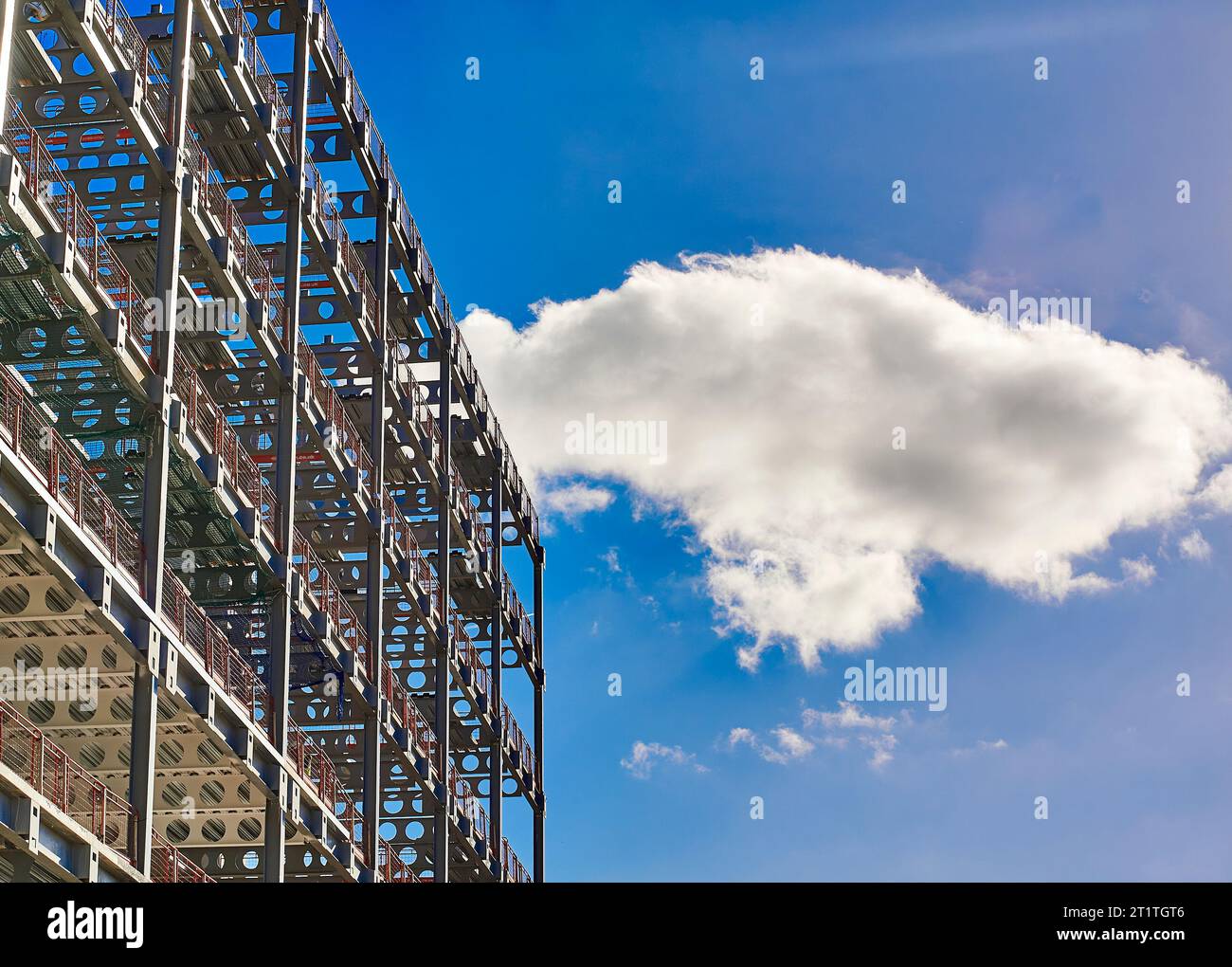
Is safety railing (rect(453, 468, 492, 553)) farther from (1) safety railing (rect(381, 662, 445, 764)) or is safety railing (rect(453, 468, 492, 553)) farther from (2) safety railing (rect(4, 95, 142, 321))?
(2) safety railing (rect(4, 95, 142, 321))

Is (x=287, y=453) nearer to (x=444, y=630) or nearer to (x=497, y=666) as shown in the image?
(x=444, y=630)

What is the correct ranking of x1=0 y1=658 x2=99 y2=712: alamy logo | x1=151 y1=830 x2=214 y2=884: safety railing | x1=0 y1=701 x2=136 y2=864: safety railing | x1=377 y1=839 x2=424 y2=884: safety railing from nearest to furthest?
x1=0 y1=701 x2=136 y2=864: safety railing
x1=0 y1=658 x2=99 y2=712: alamy logo
x1=151 y1=830 x2=214 y2=884: safety railing
x1=377 y1=839 x2=424 y2=884: safety railing

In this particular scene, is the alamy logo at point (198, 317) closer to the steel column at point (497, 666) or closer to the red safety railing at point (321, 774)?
the red safety railing at point (321, 774)

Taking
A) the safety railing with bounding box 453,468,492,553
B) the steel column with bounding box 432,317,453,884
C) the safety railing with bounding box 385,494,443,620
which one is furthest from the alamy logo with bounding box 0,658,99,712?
the safety railing with bounding box 453,468,492,553

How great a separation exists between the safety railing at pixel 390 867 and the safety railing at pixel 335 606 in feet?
14.4

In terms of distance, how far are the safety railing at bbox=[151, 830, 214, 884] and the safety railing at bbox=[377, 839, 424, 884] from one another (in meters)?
9.78

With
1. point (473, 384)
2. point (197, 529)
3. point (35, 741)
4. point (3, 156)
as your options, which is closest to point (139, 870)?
point (35, 741)

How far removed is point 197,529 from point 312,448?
7396 mm

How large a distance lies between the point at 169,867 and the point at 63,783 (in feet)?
18.2

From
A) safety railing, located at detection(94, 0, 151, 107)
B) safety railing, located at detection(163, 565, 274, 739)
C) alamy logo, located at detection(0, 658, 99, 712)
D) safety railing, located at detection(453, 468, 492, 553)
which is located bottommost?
alamy logo, located at detection(0, 658, 99, 712)

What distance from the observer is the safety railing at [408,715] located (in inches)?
1820

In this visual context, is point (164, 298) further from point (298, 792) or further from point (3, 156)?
point (298, 792)
